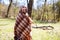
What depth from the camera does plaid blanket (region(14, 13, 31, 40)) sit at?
7926 millimetres

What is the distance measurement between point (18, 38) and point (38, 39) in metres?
6.55

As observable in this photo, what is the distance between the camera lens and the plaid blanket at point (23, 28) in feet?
26.0

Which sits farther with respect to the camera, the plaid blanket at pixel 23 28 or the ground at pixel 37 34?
the ground at pixel 37 34

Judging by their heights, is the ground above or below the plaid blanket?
below

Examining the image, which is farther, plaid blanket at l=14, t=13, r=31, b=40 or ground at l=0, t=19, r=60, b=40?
ground at l=0, t=19, r=60, b=40

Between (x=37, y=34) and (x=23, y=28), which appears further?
(x=37, y=34)

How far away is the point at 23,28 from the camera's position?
314 inches

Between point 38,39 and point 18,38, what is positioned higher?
point 18,38

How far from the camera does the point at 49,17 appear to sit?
52938mm

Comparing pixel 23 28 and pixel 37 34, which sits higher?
pixel 23 28

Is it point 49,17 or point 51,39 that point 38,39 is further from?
point 49,17

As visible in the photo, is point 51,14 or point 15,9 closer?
point 51,14

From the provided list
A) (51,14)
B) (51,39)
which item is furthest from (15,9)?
(51,39)

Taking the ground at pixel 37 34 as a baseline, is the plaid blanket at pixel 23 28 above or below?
above
